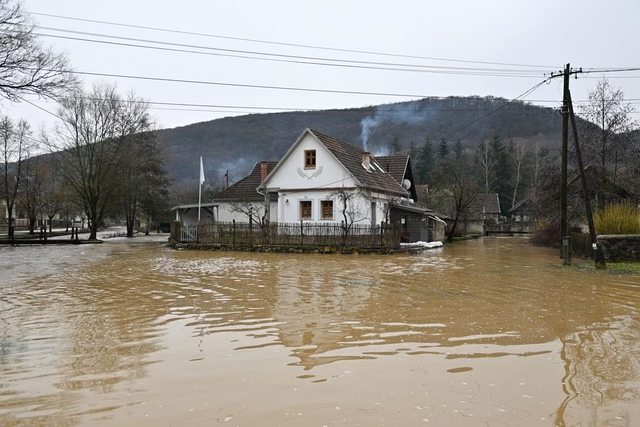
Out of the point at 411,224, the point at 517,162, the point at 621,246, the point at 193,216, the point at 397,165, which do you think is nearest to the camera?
the point at 621,246

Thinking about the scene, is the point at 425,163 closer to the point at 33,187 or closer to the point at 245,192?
the point at 245,192

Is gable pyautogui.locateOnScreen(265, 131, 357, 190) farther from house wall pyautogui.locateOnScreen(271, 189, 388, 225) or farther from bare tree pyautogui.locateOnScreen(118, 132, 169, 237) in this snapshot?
bare tree pyautogui.locateOnScreen(118, 132, 169, 237)

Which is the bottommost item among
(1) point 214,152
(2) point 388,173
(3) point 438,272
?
(3) point 438,272

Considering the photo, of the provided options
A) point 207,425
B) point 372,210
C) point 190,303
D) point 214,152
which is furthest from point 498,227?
point 207,425

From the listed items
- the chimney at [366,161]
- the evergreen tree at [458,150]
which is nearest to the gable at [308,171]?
the chimney at [366,161]

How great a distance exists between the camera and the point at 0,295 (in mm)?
10797

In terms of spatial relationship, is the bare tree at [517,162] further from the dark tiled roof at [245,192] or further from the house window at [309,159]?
the house window at [309,159]

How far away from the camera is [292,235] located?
2709 centimetres

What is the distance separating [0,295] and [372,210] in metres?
23.0

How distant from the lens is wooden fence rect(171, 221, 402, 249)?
2566 cm

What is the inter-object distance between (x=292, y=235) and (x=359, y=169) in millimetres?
7458

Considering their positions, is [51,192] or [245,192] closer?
[245,192]

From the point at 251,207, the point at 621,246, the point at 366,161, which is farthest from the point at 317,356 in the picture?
the point at 251,207

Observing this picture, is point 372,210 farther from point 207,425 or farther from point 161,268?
point 207,425
